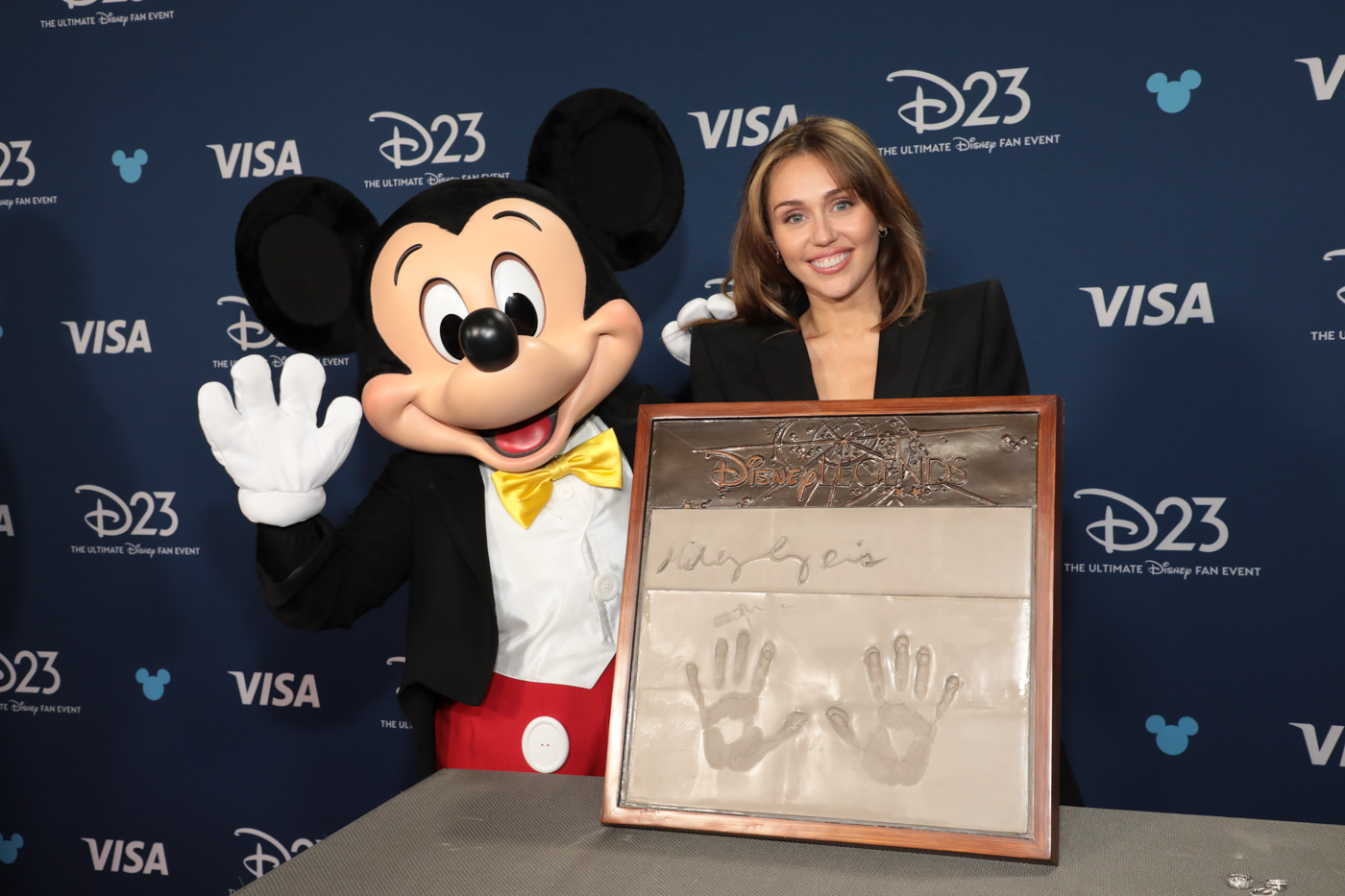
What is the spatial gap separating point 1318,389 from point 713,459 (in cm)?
193

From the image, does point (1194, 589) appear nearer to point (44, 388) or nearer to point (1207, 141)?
point (1207, 141)

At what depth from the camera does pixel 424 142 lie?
9.23 feet

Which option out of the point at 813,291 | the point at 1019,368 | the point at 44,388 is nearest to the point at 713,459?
the point at 813,291

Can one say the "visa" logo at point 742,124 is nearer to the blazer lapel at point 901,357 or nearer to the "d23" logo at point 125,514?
the blazer lapel at point 901,357

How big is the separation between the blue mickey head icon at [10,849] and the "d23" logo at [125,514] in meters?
1.01

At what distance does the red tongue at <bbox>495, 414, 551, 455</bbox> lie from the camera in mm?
1707

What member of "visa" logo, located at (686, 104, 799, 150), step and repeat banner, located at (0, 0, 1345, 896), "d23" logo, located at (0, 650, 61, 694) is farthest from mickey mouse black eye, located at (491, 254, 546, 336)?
"d23" logo, located at (0, 650, 61, 694)

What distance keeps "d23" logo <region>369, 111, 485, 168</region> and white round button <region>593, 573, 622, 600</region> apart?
5.12 ft

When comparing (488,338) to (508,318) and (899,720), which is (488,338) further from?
(899,720)

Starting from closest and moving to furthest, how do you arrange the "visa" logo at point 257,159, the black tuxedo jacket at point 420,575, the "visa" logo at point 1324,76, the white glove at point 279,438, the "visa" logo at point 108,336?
the white glove at point 279,438, the black tuxedo jacket at point 420,575, the "visa" logo at point 1324,76, the "visa" logo at point 257,159, the "visa" logo at point 108,336

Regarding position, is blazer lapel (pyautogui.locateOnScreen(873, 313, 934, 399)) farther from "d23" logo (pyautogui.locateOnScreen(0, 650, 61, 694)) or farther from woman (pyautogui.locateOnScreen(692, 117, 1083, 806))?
"d23" logo (pyautogui.locateOnScreen(0, 650, 61, 694))

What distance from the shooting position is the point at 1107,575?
8.36ft

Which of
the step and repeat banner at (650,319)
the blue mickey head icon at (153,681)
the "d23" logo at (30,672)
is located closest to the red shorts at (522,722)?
the step and repeat banner at (650,319)

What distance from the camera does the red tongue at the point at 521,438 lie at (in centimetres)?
171
